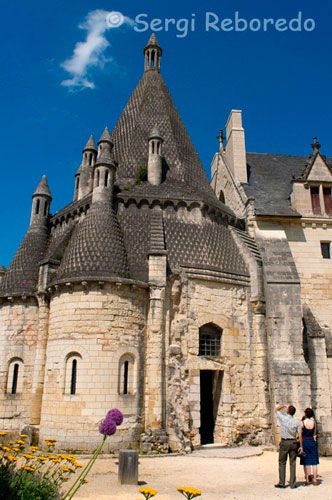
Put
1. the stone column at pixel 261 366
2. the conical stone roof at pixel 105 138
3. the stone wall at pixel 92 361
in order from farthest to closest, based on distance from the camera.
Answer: the conical stone roof at pixel 105 138, the stone column at pixel 261 366, the stone wall at pixel 92 361

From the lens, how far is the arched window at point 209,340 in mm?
15477

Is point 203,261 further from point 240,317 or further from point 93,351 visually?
point 93,351

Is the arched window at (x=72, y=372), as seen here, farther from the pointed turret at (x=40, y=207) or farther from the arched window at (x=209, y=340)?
the pointed turret at (x=40, y=207)

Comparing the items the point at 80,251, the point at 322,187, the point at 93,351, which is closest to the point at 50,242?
the point at 80,251

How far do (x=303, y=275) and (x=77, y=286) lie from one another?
33.5 ft

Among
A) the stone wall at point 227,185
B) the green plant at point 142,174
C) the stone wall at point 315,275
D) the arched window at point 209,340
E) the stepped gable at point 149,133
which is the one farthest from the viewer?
the stone wall at point 227,185

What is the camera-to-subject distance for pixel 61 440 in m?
12.7

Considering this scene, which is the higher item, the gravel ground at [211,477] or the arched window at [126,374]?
the arched window at [126,374]

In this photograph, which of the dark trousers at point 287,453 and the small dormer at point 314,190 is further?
the small dormer at point 314,190

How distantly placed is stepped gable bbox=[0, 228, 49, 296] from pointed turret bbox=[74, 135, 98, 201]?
8.46 feet

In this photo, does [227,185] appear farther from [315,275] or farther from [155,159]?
[315,275]

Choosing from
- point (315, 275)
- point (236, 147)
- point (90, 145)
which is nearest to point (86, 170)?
point (90, 145)

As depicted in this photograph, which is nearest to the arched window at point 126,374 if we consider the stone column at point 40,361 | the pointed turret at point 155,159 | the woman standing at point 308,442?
the stone column at point 40,361

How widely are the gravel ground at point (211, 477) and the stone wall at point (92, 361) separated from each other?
1.32 metres
